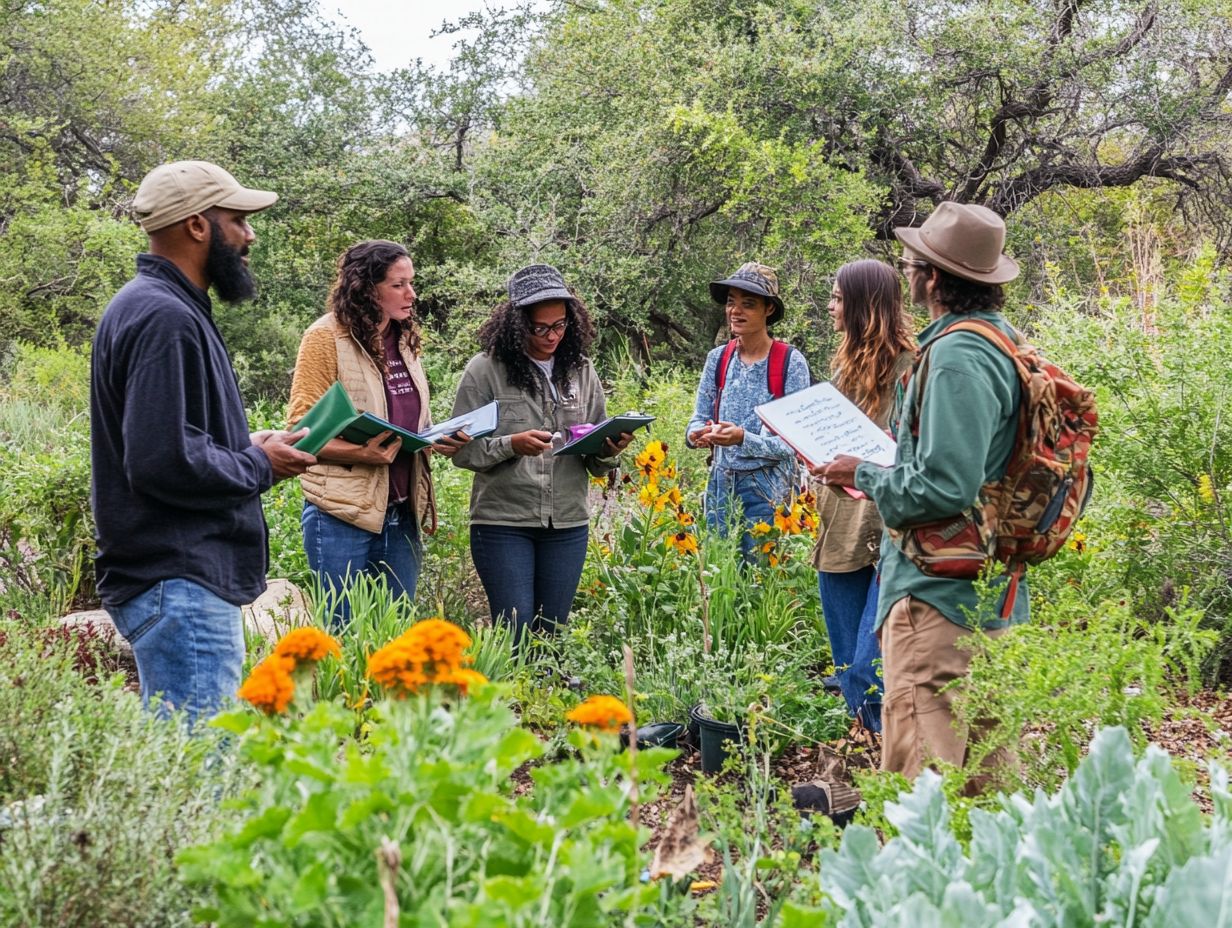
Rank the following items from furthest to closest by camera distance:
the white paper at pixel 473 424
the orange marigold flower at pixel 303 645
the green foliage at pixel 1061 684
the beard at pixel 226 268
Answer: the white paper at pixel 473 424 → the beard at pixel 226 268 → the green foliage at pixel 1061 684 → the orange marigold flower at pixel 303 645

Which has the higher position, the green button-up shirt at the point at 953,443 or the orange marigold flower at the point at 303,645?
the green button-up shirt at the point at 953,443

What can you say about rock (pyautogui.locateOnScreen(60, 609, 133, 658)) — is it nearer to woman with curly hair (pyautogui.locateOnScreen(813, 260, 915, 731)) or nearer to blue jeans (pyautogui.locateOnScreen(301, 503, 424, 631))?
blue jeans (pyautogui.locateOnScreen(301, 503, 424, 631))

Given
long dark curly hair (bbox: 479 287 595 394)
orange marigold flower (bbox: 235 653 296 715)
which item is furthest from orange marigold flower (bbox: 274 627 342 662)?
long dark curly hair (bbox: 479 287 595 394)

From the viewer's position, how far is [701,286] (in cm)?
1094

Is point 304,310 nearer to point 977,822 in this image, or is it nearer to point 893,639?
point 893,639

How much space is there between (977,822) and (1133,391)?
3.87 metres

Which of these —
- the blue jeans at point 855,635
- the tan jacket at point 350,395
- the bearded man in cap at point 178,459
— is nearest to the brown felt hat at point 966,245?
the blue jeans at point 855,635

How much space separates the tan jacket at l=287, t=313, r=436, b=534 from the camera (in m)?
3.96

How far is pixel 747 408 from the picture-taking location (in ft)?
15.6

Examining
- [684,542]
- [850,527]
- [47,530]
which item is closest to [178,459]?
[850,527]

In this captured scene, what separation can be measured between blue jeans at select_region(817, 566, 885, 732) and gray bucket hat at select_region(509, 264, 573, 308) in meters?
1.45

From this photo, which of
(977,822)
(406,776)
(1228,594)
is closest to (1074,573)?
(1228,594)

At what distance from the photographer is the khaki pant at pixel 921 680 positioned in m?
2.64

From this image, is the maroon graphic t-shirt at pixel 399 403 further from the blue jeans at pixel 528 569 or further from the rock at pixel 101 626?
the rock at pixel 101 626
